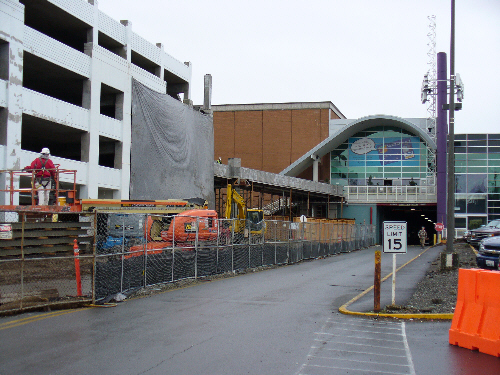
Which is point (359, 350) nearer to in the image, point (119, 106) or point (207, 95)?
point (119, 106)

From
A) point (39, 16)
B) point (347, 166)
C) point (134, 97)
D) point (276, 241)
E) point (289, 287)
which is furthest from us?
point (347, 166)

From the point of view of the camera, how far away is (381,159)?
66.8 meters

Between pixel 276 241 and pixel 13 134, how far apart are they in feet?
46.3

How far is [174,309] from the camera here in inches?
464

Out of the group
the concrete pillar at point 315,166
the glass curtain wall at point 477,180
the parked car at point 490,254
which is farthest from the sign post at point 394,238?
the concrete pillar at point 315,166

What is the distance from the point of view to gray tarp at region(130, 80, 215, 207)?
3575 cm

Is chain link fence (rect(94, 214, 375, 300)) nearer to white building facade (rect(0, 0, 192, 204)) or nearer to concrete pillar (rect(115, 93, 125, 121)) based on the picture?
white building facade (rect(0, 0, 192, 204))

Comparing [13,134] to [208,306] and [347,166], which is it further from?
[347,166]

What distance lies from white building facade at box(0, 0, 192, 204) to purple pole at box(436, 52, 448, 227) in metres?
30.1

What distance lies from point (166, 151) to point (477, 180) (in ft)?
128

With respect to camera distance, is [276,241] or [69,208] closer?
[69,208]

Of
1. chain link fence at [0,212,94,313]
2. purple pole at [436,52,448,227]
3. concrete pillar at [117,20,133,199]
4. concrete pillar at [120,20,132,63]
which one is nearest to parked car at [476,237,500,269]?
chain link fence at [0,212,94,313]

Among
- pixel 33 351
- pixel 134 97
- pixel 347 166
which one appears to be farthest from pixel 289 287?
pixel 347 166

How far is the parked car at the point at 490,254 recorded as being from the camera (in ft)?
56.0
